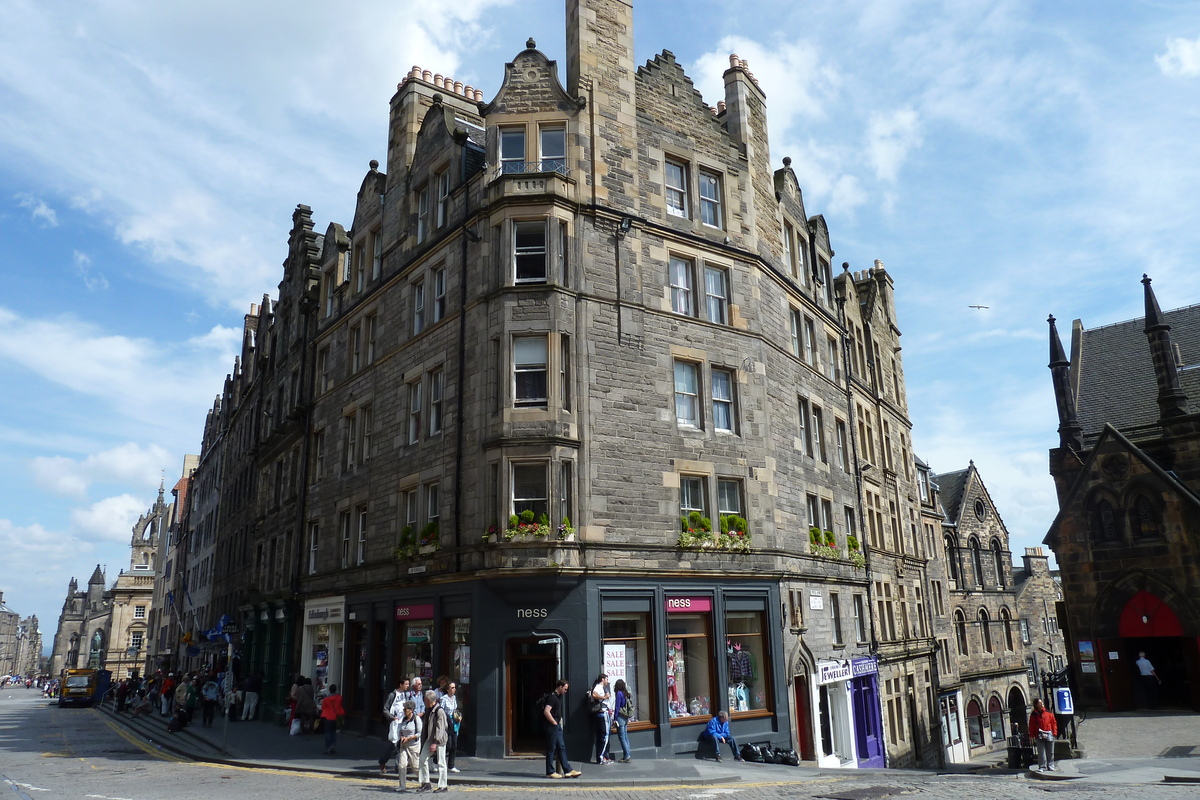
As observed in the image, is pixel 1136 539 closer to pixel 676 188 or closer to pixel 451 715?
pixel 676 188

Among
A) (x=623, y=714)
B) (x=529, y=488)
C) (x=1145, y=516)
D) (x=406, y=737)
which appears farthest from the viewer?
(x=1145, y=516)

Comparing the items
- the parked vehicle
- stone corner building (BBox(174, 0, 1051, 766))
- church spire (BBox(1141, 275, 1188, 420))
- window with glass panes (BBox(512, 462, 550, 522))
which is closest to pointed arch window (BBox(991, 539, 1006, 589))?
church spire (BBox(1141, 275, 1188, 420))

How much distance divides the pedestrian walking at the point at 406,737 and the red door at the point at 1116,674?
25.6 meters

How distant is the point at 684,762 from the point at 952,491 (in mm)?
43704

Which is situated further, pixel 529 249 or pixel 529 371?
pixel 529 249

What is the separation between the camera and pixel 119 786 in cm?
1543

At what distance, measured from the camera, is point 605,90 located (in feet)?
74.9

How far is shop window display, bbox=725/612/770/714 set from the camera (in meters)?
20.8

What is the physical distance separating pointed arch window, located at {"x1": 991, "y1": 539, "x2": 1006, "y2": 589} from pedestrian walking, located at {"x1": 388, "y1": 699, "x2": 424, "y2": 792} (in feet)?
162

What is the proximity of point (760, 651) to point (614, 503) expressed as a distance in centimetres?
601

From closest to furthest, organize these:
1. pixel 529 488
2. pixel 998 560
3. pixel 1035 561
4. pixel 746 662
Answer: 1. pixel 529 488
2. pixel 746 662
3. pixel 998 560
4. pixel 1035 561

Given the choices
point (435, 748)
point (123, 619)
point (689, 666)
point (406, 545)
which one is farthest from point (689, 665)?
point (123, 619)

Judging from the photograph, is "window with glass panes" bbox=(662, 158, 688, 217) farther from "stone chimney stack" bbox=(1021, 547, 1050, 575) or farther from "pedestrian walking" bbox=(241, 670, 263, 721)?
"stone chimney stack" bbox=(1021, 547, 1050, 575)

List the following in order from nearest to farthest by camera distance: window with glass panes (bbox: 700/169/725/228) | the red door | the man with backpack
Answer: the man with backpack
window with glass panes (bbox: 700/169/725/228)
the red door
